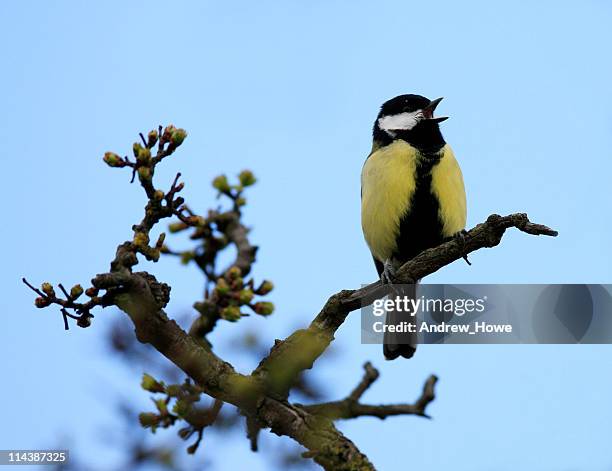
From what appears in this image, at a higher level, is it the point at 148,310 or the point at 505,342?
the point at 505,342

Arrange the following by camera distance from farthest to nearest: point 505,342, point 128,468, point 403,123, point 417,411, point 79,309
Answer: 1. point 403,123
2. point 505,342
3. point 79,309
4. point 417,411
5. point 128,468

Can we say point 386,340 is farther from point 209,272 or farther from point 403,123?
point 209,272

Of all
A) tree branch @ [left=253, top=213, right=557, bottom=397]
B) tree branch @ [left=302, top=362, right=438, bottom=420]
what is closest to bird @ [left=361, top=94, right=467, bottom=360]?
tree branch @ [left=253, top=213, right=557, bottom=397]

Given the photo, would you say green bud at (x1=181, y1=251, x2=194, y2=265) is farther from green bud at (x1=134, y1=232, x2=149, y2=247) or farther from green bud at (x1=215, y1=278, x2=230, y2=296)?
green bud at (x1=134, y1=232, x2=149, y2=247)

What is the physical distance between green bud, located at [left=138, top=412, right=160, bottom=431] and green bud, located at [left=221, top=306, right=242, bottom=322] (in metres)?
0.42

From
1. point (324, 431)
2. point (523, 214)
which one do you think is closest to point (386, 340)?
point (523, 214)

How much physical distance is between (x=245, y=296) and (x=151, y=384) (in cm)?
46

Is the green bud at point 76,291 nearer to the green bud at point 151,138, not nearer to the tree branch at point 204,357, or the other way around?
the tree branch at point 204,357

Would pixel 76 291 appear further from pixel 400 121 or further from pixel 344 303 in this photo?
pixel 400 121

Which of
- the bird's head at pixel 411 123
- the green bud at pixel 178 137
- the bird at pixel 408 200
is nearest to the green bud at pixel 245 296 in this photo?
the green bud at pixel 178 137

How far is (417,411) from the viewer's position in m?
2.65

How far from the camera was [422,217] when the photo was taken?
5496 mm

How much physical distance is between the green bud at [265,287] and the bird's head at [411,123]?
135 inches

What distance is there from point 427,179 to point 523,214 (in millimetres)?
1703
